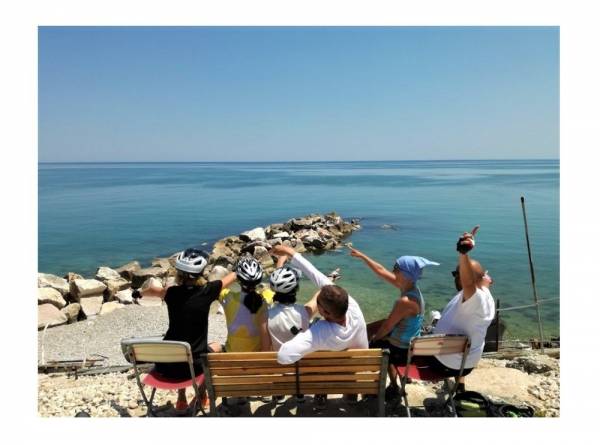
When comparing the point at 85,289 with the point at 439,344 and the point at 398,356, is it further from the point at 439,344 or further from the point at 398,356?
the point at 439,344

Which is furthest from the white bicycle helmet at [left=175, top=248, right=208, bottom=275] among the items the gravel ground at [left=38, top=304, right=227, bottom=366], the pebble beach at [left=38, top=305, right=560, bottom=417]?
the gravel ground at [left=38, top=304, right=227, bottom=366]

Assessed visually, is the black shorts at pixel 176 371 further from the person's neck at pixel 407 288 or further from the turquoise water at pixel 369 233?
the turquoise water at pixel 369 233

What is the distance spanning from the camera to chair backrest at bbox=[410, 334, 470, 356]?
4020 millimetres

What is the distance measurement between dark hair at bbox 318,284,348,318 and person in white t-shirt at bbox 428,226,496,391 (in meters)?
1.09

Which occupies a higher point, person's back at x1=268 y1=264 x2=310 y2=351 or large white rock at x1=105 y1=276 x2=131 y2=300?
person's back at x1=268 y1=264 x2=310 y2=351

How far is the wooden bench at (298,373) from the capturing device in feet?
12.8

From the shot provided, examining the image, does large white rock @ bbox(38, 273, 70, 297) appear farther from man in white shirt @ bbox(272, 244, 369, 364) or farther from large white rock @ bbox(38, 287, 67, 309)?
man in white shirt @ bbox(272, 244, 369, 364)

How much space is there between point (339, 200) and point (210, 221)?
2023cm

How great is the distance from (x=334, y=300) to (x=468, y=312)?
134 centimetres

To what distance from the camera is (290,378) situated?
402cm

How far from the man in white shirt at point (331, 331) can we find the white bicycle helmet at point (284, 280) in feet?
0.95

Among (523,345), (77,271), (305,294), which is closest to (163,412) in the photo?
(523,345)

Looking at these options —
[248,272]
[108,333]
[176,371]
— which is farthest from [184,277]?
[108,333]

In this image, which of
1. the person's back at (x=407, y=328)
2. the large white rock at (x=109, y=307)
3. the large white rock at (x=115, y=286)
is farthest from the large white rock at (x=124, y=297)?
the person's back at (x=407, y=328)
